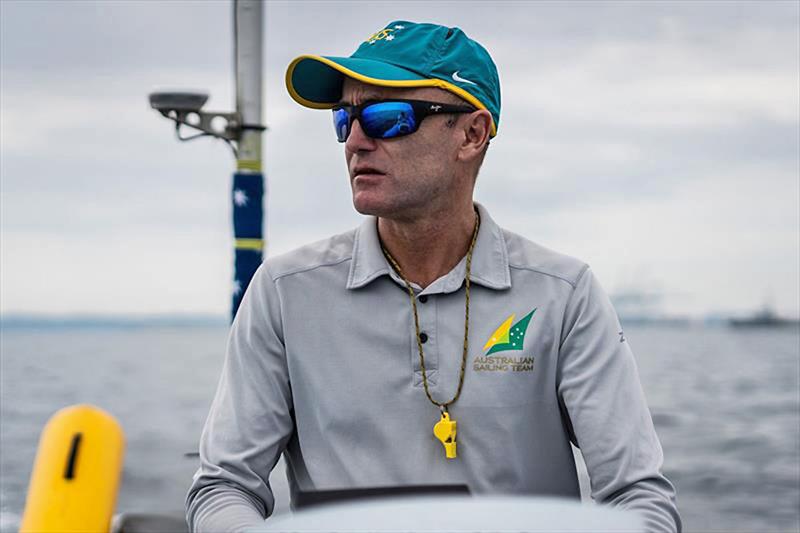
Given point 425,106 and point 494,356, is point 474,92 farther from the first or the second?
point 494,356

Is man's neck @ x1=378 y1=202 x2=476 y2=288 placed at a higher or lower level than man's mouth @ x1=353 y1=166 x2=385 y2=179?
lower

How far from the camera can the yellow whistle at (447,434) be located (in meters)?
2.34

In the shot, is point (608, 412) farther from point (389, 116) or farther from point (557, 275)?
point (389, 116)

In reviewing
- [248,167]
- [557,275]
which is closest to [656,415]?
[248,167]

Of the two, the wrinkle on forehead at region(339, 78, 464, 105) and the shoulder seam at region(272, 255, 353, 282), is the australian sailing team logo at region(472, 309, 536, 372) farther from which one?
the wrinkle on forehead at region(339, 78, 464, 105)

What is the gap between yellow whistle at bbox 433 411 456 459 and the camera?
2344 mm

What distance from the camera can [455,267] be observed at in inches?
99.3

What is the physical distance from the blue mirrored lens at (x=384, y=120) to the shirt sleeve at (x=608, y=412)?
0.53 metres

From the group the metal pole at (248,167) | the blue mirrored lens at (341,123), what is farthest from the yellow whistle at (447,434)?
the metal pole at (248,167)

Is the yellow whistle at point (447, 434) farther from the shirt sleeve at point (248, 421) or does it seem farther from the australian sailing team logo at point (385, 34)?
the australian sailing team logo at point (385, 34)

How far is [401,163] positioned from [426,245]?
0.21 meters

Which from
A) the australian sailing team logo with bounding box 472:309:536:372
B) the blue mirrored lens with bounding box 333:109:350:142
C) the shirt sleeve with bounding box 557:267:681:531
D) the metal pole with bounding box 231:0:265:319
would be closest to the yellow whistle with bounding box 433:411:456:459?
the australian sailing team logo with bounding box 472:309:536:372

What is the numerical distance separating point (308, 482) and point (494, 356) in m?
0.48

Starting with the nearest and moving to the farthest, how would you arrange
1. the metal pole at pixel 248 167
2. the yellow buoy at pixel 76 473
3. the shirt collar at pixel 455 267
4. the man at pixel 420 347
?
the man at pixel 420 347
the shirt collar at pixel 455 267
the yellow buoy at pixel 76 473
the metal pole at pixel 248 167
